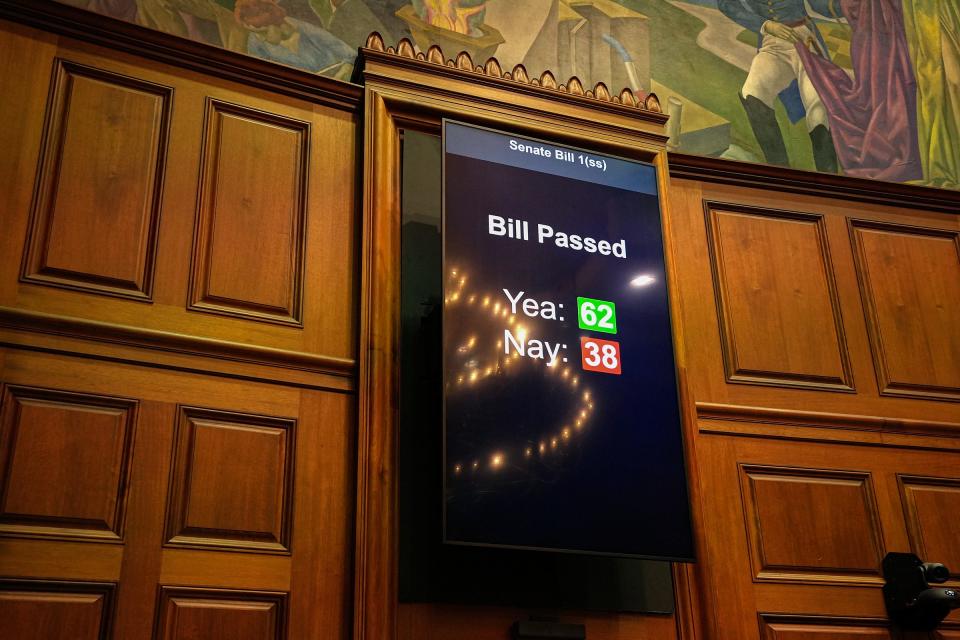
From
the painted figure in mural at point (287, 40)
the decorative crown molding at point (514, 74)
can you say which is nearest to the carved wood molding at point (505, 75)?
the decorative crown molding at point (514, 74)

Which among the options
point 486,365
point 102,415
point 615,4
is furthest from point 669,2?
point 102,415

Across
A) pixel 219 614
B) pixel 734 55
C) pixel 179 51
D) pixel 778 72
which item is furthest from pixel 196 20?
pixel 778 72

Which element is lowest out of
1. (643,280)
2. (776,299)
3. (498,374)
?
(498,374)

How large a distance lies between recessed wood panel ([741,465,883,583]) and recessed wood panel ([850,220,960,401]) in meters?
0.67

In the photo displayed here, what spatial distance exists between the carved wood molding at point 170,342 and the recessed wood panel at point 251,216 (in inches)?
6.5

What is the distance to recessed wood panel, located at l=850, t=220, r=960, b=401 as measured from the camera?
5.45 meters

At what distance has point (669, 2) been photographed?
6078 millimetres

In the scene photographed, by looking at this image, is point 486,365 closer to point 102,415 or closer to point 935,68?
point 102,415

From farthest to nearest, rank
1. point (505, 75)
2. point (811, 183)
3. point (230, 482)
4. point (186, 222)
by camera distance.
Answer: point (811, 183)
point (505, 75)
point (186, 222)
point (230, 482)

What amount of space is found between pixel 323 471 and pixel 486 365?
29.8 inches

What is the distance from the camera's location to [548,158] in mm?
4906

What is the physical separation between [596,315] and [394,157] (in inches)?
45.0

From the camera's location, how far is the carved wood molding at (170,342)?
3939mm

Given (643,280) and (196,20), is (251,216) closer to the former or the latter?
(196,20)
